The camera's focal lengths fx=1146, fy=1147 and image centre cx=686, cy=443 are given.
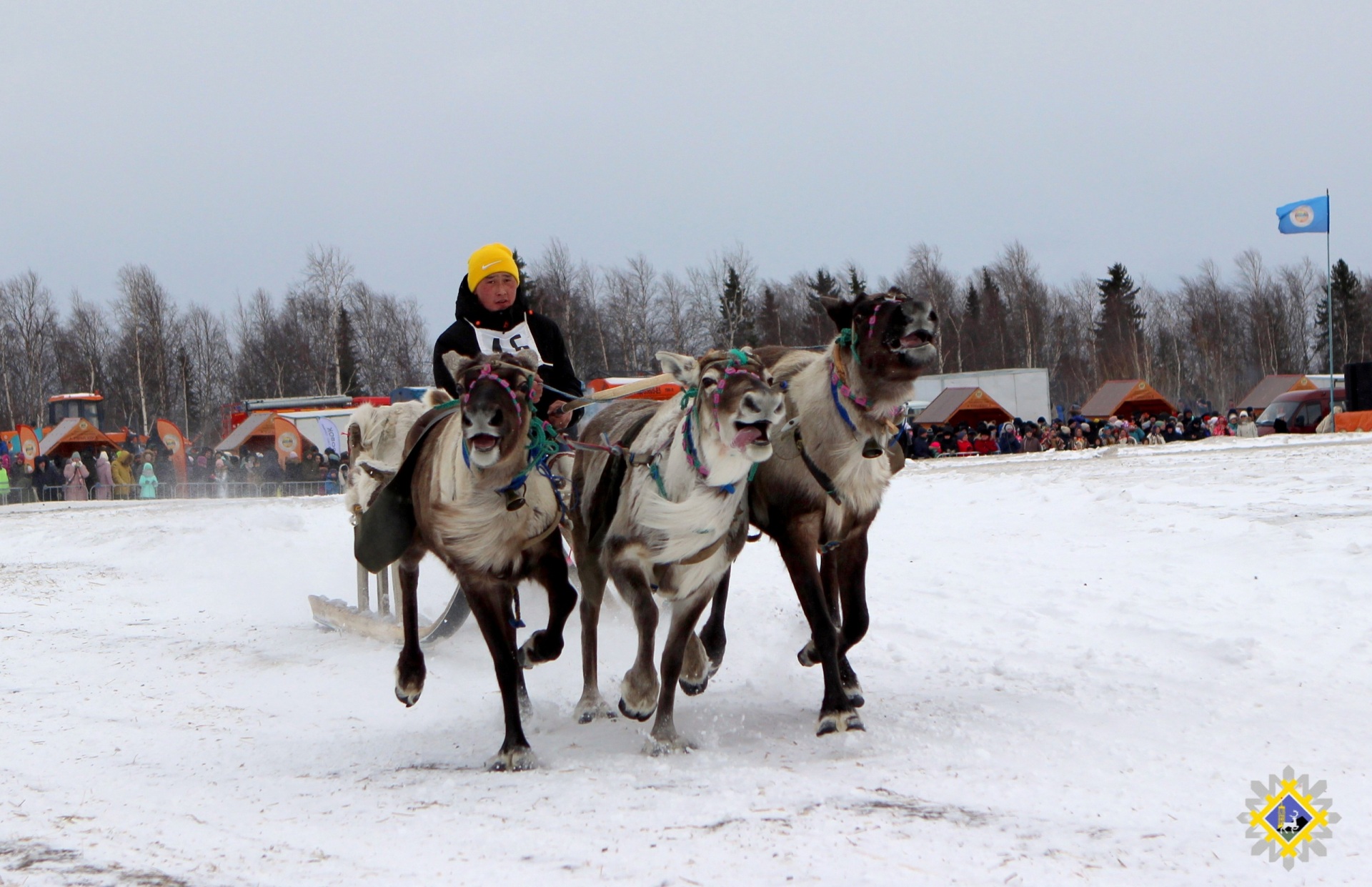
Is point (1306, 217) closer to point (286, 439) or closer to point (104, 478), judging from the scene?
point (286, 439)

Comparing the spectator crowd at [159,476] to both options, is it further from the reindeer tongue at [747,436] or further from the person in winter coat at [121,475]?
the reindeer tongue at [747,436]

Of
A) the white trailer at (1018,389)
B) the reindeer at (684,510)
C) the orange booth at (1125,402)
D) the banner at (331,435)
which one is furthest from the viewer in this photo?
the white trailer at (1018,389)

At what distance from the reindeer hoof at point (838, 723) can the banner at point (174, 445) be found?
31449 mm

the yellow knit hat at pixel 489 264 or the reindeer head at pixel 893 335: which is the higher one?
the yellow knit hat at pixel 489 264

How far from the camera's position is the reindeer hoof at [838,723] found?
16.5 feet

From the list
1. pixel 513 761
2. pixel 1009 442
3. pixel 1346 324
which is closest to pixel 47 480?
pixel 1009 442

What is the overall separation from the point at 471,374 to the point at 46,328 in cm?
7424

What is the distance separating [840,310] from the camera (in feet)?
17.8

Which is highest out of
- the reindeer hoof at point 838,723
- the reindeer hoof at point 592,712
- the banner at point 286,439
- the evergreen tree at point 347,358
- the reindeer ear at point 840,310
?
the evergreen tree at point 347,358


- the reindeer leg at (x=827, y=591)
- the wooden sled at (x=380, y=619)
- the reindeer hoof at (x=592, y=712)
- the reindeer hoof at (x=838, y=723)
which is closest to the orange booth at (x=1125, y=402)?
the wooden sled at (x=380, y=619)

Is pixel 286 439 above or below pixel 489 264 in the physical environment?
below

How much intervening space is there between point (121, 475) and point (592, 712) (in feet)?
94.5

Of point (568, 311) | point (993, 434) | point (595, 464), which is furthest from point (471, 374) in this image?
point (568, 311)

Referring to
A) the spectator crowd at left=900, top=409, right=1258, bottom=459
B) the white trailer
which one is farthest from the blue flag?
the white trailer
